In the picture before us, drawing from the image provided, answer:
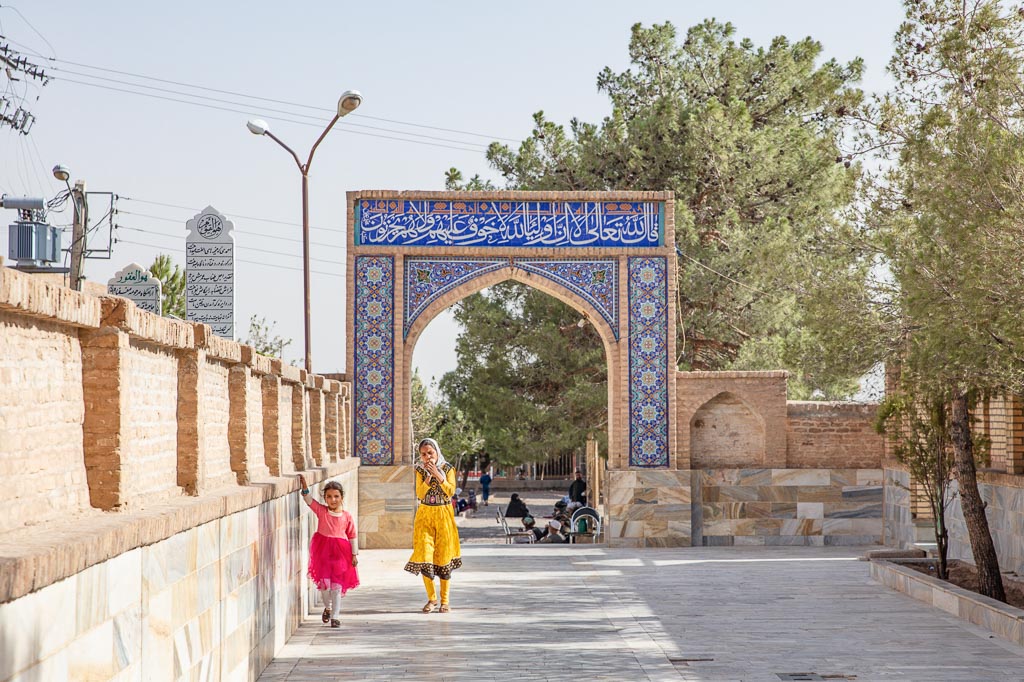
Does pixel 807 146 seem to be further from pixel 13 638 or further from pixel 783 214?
pixel 13 638

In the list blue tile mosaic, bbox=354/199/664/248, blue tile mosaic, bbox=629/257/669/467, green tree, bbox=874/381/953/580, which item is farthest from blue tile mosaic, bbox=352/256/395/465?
green tree, bbox=874/381/953/580

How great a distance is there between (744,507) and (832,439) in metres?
1.66

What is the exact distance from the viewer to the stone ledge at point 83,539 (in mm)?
3367

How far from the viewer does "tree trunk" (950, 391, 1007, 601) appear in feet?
37.9

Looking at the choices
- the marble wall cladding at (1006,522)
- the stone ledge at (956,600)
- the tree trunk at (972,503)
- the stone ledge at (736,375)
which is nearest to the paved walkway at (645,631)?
the stone ledge at (956,600)

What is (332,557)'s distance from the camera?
10.4 metres

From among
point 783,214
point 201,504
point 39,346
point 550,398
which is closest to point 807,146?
point 783,214

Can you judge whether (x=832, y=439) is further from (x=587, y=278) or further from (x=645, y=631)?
(x=645, y=631)

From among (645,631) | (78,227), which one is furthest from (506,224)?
(645,631)

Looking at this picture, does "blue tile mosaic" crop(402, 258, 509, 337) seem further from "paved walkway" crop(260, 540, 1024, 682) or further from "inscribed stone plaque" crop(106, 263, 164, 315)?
"inscribed stone plaque" crop(106, 263, 164, 315)

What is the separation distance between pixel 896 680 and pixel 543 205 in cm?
1139

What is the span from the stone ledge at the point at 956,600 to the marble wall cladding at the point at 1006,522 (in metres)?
0.91

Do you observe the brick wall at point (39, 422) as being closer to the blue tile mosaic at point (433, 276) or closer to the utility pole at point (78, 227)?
the utility pole at point (78, 227)

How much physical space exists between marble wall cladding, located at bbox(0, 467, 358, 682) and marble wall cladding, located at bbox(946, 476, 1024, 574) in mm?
7028
